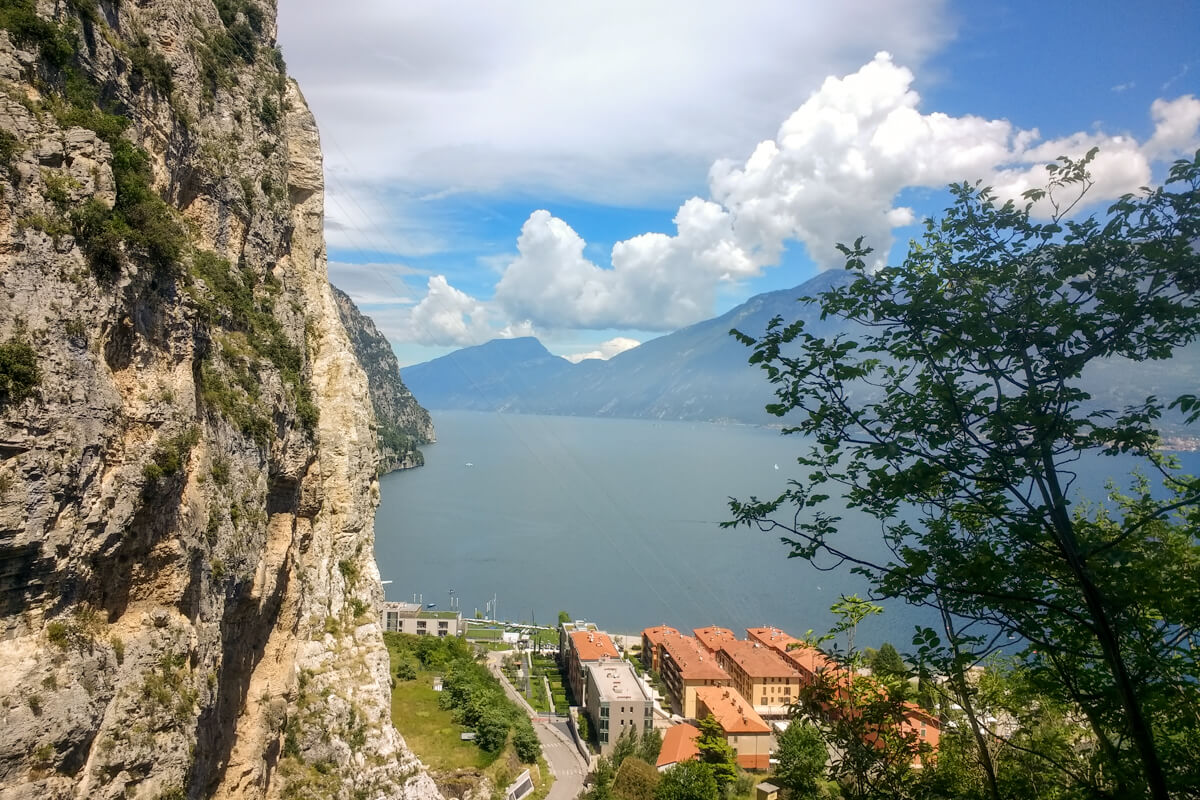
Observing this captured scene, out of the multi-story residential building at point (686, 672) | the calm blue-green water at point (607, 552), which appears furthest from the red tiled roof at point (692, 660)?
the calm blue-green water at point (607, 552)

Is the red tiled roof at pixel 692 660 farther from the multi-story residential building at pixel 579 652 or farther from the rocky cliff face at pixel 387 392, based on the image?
the rocky cliff face at pixel 387 392

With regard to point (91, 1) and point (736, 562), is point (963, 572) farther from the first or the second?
point (736, 562)

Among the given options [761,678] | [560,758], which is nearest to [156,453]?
[560,758]

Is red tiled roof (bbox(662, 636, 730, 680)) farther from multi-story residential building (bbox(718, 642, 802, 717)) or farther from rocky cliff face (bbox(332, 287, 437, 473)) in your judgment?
rocky cliff face (bbox(332, 287, 437, 473))

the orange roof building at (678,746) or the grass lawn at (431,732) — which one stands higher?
the grass lawn at (431,732)

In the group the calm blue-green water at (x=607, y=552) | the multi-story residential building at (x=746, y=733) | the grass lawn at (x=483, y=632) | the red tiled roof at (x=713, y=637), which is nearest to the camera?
the multi-story residential building at (x=746, y=733)

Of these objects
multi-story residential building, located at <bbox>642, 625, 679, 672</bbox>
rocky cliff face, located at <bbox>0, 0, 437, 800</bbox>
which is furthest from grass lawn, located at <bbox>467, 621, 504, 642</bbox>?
rocky cliff face, located at <bbox>0, 0, 437, 800</bbox>
